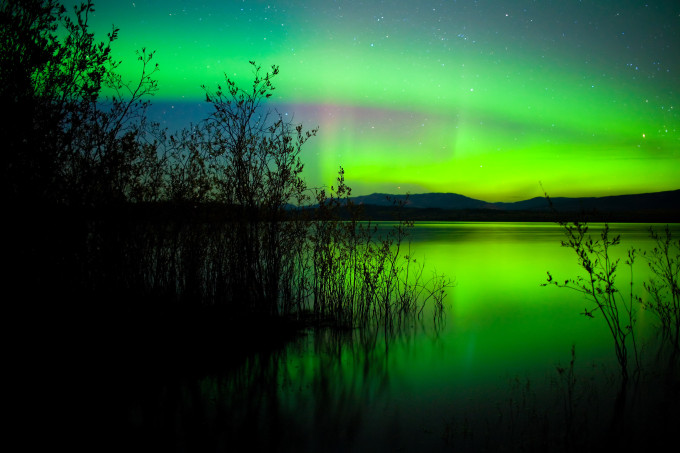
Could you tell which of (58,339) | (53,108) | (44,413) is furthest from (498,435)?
(53,108)

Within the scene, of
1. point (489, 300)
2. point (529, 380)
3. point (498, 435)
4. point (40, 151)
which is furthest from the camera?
point (489, 300)

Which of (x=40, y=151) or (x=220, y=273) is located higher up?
(x=40, y=151)

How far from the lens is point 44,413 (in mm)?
5719

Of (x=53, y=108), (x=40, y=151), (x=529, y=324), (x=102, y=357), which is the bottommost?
(x=529, y=324)

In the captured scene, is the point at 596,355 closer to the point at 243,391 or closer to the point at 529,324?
the point at 529,324

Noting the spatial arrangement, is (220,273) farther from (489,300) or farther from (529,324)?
(489,300)

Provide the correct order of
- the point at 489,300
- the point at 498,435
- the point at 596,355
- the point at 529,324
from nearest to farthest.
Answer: the point at 498,435 → the point at 596,355 → the point at 529,324 → the point at 489,300

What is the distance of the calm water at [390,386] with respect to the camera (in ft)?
19.3

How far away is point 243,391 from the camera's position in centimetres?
717

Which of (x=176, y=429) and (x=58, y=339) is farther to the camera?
(x=58, y=339)

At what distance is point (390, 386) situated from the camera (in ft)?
25.7

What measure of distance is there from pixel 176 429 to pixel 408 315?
26.5 feet

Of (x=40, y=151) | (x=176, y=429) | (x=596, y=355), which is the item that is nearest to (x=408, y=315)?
(x=596, y=355)

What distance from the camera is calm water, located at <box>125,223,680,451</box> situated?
5.87m
